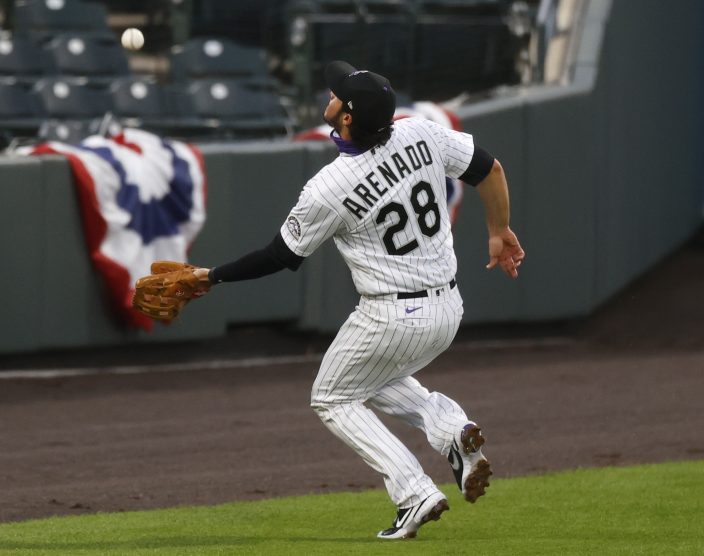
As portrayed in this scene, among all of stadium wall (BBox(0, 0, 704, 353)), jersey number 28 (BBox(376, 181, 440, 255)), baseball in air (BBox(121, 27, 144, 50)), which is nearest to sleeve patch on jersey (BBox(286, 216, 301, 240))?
jersey number 28 (BBox(376, 181, 440, 255))

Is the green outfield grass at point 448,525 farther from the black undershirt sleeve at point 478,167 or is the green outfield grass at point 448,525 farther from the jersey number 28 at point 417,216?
the black undershirt sleeve at point 478,167

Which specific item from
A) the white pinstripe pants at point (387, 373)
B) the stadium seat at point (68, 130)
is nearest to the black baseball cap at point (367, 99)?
the white pinstripe pants at point (387, 373)

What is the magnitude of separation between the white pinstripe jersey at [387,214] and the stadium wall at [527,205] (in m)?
4.80

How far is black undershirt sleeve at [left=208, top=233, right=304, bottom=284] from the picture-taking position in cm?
516

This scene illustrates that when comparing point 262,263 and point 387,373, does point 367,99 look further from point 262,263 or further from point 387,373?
point 387,373

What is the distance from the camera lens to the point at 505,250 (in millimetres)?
5613

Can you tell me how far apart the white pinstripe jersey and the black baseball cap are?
13 centimetres

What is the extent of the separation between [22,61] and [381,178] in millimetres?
7176

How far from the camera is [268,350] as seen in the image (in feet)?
37.1

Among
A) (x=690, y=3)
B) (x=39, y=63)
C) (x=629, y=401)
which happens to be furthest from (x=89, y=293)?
(x=690, y=3)

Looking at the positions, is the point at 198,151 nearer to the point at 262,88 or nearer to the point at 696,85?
the point at 262,88

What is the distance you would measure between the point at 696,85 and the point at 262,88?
17.0 ft

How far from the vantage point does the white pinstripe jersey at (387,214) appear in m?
5.12

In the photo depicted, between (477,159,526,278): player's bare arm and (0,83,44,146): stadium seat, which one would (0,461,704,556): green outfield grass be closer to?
(477,159,526,278): player's bare arm
